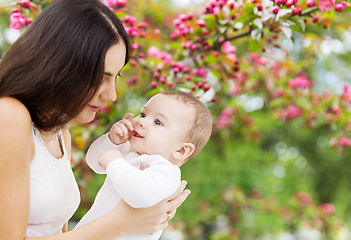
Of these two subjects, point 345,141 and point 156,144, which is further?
point 345,141

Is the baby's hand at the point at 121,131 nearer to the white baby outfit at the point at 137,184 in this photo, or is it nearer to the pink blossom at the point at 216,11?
the white baby outfit at the point at 137,184

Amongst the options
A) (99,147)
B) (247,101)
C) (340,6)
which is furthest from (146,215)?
(247,101)

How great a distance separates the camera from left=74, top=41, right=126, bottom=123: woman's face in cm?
94

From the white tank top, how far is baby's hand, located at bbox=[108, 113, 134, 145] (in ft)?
0.64

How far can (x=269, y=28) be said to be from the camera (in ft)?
4.74

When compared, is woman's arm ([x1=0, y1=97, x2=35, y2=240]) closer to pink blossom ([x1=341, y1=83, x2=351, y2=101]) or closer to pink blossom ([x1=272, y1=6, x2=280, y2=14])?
pink blossom ([x1=272, y1=6, x2=280, y2=14])

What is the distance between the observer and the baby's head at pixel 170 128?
3.49ft

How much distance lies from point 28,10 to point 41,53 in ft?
2.17

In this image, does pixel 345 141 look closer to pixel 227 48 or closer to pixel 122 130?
pixel 227 48

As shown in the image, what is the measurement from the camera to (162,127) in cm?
107

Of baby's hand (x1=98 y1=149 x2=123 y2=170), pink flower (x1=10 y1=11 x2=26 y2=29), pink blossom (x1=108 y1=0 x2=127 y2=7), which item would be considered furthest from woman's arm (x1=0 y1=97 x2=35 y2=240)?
pink blossom (x1=108 y1=0 x2=127 y2=7)

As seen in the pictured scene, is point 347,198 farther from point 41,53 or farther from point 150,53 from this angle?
point 41,53

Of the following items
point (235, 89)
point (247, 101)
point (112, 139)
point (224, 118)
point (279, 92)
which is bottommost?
point (247, 101)

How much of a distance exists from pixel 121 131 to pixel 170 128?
0.17 metres
